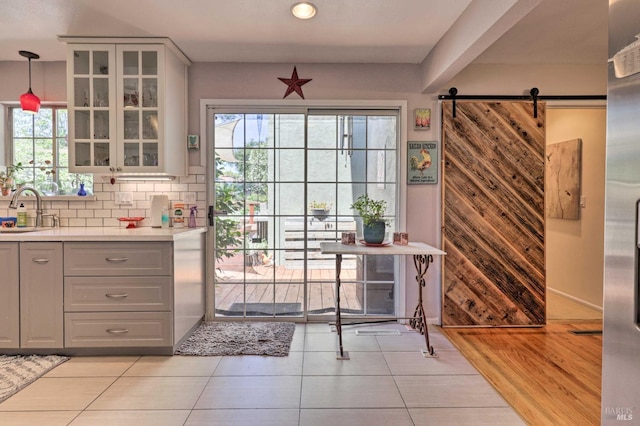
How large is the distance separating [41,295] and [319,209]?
2.22 metres

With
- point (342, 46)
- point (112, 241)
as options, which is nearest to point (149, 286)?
point (112, 241)

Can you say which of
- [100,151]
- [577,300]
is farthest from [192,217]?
[577,300]

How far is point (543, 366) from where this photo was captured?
264 cm

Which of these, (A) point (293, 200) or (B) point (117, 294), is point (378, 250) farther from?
(B) point (117, 294)

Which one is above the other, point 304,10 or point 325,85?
point 304,10

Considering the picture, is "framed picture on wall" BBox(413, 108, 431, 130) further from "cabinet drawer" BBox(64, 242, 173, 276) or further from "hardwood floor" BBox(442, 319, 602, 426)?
"cabinet drawer" BBox(64, 242, 173, 276)

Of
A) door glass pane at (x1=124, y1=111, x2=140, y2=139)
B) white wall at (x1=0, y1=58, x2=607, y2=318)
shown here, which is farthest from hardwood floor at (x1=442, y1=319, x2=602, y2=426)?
door glass pane at (x1=124, y1=111, x2=140, y2=139)

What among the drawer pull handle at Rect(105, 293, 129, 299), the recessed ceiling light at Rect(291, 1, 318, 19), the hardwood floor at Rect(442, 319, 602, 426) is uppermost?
the recessed ceiling light at Rect(291, 1, 318, 19)

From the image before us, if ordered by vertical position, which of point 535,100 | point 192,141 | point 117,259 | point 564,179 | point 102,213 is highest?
point 535,100

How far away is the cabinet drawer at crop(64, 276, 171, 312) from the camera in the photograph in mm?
2664

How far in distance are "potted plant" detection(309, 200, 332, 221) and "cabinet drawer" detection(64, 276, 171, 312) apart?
1.40 meters

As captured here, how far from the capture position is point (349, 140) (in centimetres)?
350

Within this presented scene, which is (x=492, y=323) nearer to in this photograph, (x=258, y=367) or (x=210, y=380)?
(x=258, y=367)

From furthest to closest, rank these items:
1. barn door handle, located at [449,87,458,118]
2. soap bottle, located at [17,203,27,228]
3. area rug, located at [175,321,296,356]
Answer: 1. barn door handle, located at [449,87,458,118]
2. soap bottle, located at [17,203,27,228]
3. area rug, located at [175,321,296,356]
